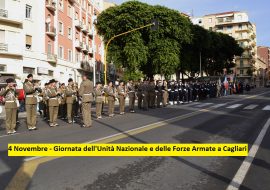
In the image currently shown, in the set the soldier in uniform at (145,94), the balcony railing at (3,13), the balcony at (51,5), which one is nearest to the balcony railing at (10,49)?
the balcony railing at (3,13)

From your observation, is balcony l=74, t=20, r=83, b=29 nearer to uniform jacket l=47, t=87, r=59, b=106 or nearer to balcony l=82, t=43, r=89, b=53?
balcony l=82, t=43, r=89, b=53

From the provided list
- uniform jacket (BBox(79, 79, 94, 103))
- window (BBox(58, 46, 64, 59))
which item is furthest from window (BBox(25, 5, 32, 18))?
uniform jacket (BBox(79, 79, 94, 103))

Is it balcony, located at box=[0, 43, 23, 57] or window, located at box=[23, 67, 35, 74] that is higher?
balcony, located at box=[0, 43, 23, 57]

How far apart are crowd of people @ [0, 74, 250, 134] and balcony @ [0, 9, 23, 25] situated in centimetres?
1275

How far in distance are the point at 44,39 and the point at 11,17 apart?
202 inches

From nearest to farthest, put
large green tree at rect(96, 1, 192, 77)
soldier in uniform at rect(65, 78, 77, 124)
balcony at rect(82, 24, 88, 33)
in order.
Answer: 1. soldier in uniform at rect(65, 78, 77, 124)
2. large green tree at rect(96, 1, 192, 77)
3. balcony at rect(82, 24, 88, 33)

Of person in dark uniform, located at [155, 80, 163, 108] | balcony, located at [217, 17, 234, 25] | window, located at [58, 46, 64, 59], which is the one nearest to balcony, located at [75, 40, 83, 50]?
window, located at [58, 46, 64, 59]

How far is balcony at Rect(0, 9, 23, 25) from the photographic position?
31.7 meters

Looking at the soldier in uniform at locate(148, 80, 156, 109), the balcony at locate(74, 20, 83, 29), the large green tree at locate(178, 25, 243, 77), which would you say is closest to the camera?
the soldier in uniform at locate(148, 80, 156, 109)

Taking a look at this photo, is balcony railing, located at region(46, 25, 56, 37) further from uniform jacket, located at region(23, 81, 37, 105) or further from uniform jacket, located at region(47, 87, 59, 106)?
uniform jacket, located at region(23, 81, 37, 105)

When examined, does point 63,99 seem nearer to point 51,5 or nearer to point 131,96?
point 131,96

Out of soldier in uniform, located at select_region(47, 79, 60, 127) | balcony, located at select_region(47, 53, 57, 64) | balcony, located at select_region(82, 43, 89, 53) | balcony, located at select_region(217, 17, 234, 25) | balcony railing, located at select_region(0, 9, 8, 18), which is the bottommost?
soldier in uniform, located at select_region(47, 79, 60, 127)

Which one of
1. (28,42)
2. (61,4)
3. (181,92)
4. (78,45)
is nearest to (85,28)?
(78,45)

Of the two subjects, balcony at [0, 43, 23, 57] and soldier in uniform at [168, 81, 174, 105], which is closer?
soldier in uniform at [168, 81, 174, 105]
